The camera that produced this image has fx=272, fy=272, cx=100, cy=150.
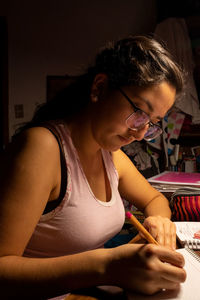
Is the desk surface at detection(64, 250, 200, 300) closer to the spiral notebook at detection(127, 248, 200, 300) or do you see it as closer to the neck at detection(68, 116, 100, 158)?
the spiral notebook at detection(127, 248, 200, 300)

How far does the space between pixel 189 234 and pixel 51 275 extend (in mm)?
487

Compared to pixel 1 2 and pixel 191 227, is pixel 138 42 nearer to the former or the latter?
pixel 191 227

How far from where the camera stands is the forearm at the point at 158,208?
110 cm

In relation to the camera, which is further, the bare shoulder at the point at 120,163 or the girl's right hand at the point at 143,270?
the bare shoulder at the point at 120,163

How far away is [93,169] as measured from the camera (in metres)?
0.99

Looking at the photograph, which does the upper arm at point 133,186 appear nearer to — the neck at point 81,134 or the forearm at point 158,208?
the forearm at point 158,208

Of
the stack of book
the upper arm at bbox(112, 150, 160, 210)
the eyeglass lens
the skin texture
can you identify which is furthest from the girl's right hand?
the stack of book

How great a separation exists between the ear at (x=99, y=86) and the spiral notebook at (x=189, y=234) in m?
0.50

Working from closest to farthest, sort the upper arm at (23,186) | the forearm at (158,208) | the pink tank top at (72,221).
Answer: the upper arm at (23,186), the pink tank top at (72,221), the forearm at (158,208)

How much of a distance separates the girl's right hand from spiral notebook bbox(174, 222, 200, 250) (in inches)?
10.2

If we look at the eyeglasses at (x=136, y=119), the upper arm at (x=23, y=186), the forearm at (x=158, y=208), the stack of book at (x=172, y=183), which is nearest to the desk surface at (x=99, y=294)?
the upper arm at (x=23, y=186)

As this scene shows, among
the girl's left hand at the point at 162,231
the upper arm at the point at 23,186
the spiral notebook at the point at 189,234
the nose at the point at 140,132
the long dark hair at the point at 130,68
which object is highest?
the long dark hair at the point at 130,68

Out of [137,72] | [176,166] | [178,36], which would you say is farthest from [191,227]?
[178,36]

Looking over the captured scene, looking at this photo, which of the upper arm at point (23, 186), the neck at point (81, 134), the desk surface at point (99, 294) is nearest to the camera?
the desk surface at point (99, 294)
